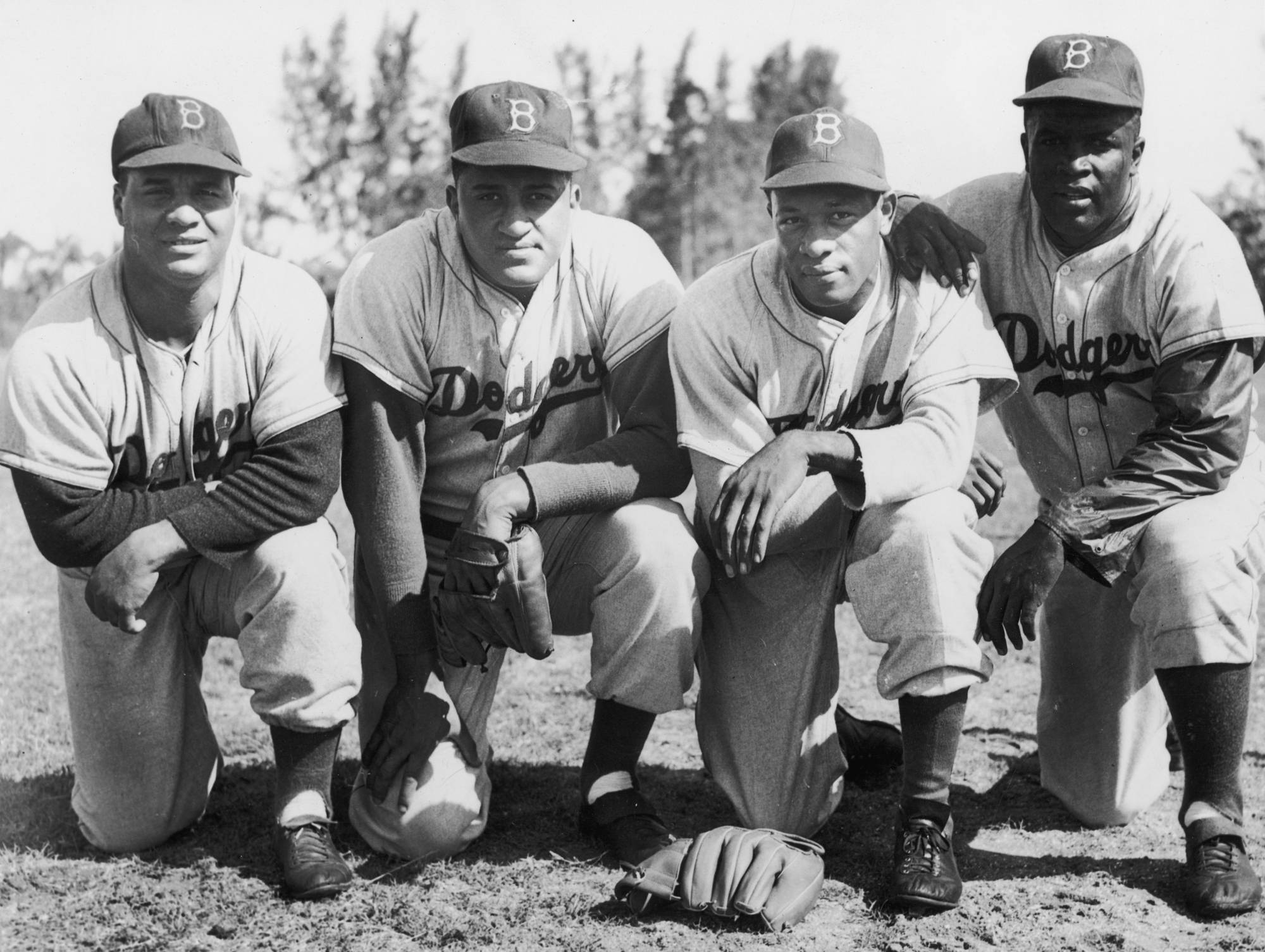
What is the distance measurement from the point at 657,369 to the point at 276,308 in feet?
3.45

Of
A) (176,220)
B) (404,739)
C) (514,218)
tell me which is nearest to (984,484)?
(514,218)

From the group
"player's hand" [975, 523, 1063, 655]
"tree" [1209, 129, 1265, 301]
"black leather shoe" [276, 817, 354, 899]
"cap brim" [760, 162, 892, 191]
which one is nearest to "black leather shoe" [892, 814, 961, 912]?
"player's hand" [975, 523, 1063, 655]

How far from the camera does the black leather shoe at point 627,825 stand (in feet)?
11.7

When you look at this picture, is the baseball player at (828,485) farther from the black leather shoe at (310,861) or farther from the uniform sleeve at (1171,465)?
the black leather shoe at (310,861)

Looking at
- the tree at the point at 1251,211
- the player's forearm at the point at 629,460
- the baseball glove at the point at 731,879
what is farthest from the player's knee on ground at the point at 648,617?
the tree at the point at 1251,211

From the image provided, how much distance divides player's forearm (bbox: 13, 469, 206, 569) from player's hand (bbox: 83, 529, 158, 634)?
49 mm

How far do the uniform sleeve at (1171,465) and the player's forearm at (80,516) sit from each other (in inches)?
90.1

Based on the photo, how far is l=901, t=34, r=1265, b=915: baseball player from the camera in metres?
3.45

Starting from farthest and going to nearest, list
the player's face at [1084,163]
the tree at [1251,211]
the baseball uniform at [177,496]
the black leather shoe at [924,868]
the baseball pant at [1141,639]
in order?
the tree at [1251,211]
the player's face at [1084,163]
the baseball uniform at [177,496]
the baseball pant at [1141,639]
the black leather shoe at [924,868]

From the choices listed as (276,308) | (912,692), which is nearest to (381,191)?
(276,308)

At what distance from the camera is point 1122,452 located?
157 inches

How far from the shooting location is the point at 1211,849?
342 centimetres

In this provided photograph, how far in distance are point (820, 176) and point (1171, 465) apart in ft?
3.86

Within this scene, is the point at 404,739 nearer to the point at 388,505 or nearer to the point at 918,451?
the point at 388,505
